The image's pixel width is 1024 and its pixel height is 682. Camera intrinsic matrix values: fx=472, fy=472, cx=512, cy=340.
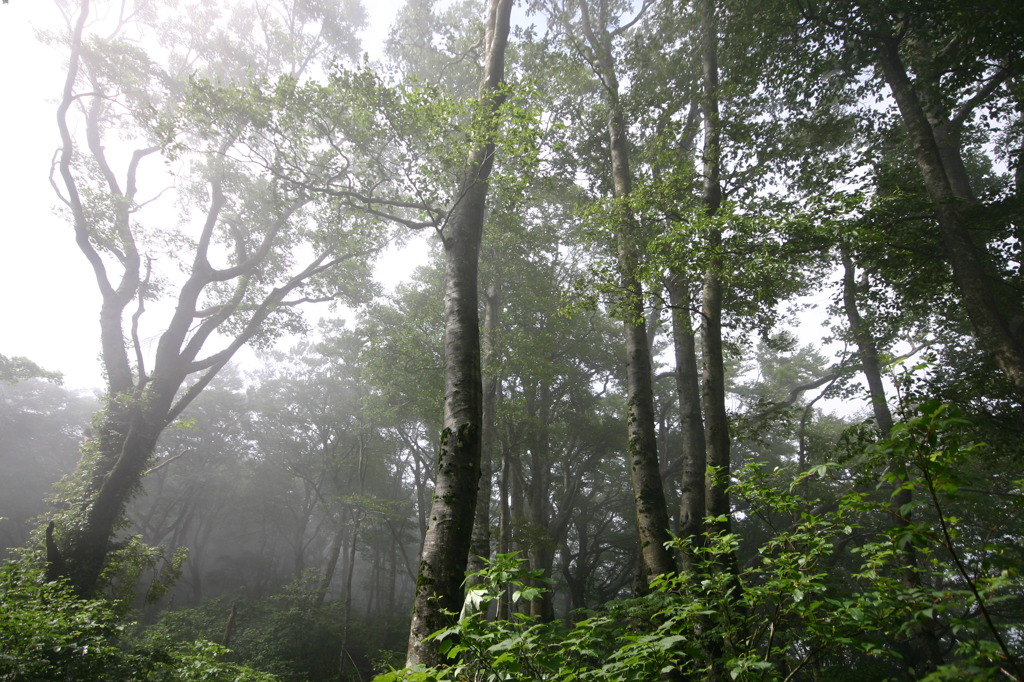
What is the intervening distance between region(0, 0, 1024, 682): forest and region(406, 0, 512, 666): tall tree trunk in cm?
3

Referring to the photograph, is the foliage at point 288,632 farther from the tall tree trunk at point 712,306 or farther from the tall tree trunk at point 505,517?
the tall tree trunk at point 712,306

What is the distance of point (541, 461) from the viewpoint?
18594 millimetres

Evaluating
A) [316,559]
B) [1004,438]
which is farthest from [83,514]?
[316,559]

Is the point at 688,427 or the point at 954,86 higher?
the point at 954,86

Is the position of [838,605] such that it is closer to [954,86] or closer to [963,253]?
[963,253]

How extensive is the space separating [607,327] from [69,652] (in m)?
15.7

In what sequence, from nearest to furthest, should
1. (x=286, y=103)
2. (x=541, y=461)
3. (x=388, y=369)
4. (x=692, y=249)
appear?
1. (x=692, y=249)
2. (x=286, y=103)
3. (x=388, y=369)
4. (x=541, y=461)

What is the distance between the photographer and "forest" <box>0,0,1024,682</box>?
2484 mm

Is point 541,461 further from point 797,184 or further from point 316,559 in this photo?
point 316,559

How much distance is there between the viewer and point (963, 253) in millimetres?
6262

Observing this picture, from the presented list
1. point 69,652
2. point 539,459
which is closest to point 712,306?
point 69,652

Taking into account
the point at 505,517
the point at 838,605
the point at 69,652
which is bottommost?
the point at 69,652

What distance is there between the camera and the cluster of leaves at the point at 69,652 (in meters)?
5.00

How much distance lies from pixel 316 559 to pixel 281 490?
1286cm
